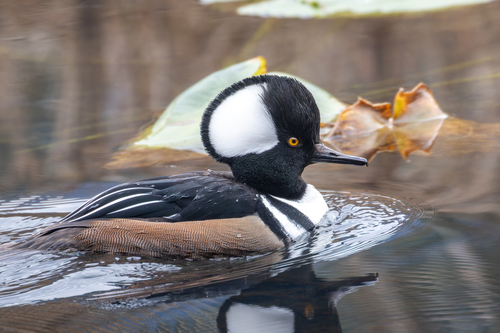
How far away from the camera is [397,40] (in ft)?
35.6

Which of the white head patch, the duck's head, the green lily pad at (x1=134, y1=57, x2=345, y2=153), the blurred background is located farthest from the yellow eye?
the green lily pad at (x1=134, y1=57, x2=345, y2=153)

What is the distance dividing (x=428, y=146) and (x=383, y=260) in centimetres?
298

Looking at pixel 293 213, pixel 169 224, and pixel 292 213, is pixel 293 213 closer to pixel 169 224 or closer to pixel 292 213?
pixel 292 213

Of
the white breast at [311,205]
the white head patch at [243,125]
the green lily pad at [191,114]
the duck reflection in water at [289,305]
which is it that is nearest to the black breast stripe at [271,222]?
the white breast at [311,205]

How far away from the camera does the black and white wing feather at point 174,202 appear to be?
4.02 m

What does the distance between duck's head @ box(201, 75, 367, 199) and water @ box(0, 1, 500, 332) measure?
1.77ft

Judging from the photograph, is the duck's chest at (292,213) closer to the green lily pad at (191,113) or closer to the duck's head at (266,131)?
the duck's head at (266,131)

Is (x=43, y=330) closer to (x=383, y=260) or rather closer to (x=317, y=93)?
(x=383, y=260)

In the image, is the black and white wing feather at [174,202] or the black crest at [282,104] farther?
the black crest at [282,104]

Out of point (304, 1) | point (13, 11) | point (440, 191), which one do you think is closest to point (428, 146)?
point (440, 191)

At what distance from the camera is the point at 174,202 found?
4.09 metres

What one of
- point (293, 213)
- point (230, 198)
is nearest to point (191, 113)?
point (293, 213)

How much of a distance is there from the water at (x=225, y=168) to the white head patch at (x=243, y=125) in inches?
31.1

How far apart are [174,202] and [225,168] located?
198 cm
